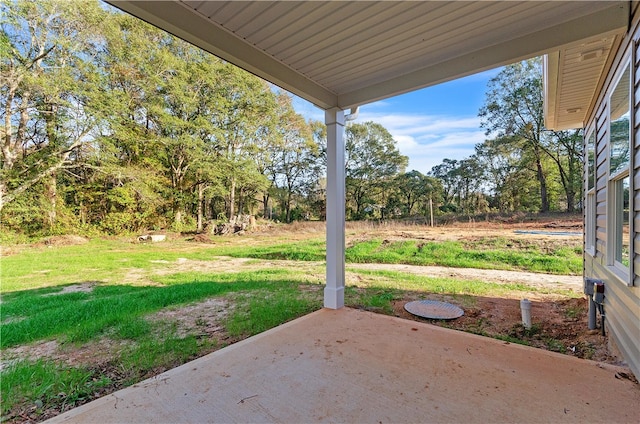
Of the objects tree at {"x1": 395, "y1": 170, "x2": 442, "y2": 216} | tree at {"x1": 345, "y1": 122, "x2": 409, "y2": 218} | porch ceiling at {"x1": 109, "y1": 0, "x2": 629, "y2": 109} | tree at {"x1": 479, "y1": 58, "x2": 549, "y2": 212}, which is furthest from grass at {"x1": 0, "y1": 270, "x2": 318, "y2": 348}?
tree at {"x1": 479, "y1": 58, "x2": 549, "y2": 212}

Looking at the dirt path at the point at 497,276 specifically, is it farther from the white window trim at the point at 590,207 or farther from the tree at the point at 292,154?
the tree at the point at 292,154

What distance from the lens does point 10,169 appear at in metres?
4.31

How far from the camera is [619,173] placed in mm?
1928

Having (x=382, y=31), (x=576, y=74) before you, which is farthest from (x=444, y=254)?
(x=382, y=31)

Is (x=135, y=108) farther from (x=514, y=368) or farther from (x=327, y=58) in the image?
(x=514, y=368)

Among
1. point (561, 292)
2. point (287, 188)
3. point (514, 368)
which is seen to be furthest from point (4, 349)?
point (287, 188)

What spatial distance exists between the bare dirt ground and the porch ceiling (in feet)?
7.12

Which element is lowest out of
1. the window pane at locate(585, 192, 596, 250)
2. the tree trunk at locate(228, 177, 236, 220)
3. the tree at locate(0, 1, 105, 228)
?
the window pane at locate(585, 192, 596, 250)

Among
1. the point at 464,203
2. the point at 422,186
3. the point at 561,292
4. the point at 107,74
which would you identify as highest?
the point at 107,74

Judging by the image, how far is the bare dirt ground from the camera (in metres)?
2.14

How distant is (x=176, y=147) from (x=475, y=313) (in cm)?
802

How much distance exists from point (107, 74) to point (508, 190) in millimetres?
11087

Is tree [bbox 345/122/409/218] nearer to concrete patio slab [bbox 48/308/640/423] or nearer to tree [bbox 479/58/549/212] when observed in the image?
tree [bbox 479/58/549/212]

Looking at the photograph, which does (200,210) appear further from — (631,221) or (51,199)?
(631,221)
